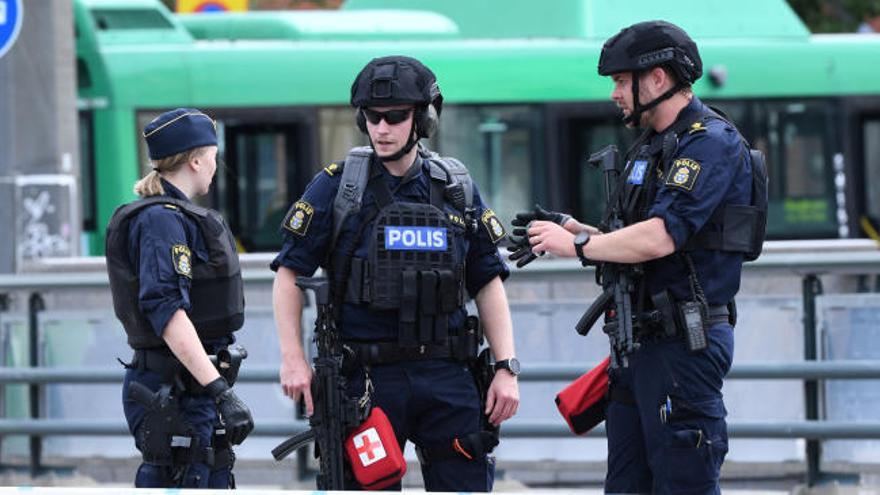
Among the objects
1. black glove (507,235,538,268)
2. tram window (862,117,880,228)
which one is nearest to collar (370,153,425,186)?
black glove (507,235,538,268)

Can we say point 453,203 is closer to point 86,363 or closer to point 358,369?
point 358,369

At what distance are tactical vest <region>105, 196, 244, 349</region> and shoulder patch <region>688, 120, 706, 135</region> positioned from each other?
1.51m

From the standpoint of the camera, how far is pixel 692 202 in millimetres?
5355

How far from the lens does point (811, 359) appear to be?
860cm

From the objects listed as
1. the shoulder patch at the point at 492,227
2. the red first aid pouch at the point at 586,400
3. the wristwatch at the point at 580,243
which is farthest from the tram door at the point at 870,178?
the wristwatch at the point at 580,243

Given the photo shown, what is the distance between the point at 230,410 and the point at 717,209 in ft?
5.14

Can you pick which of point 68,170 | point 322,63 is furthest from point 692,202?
point 322,63

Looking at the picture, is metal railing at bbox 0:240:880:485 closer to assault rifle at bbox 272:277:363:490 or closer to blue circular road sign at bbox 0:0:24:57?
blue circular road sign at bbox 0:0:24:57

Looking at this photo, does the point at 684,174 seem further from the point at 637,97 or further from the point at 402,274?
the point at 402,274

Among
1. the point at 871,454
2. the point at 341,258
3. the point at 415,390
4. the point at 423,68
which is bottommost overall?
the point at 871,454

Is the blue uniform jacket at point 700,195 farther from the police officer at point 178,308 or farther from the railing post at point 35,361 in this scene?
the railing post at point 35,361

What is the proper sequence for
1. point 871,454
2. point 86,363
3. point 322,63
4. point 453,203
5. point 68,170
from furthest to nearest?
point 322,63 → point 68,170 → point 86,363 → point 871,454 → point 453,203

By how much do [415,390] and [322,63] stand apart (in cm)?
1127

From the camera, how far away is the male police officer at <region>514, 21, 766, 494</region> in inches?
212
